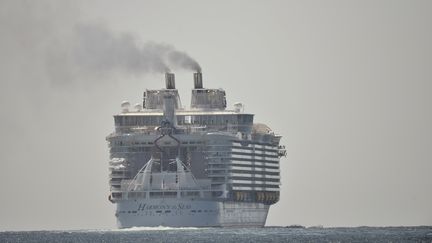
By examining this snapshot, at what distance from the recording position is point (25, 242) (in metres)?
200

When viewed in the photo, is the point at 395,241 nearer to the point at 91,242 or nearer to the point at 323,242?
the point at 323,242

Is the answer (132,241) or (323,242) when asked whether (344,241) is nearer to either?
(323,242)

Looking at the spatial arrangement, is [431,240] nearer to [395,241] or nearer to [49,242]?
[395,241]

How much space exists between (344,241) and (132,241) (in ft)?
67.9

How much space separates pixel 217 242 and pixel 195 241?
2.73 meters

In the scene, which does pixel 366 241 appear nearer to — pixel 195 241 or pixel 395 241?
pixel 395 241

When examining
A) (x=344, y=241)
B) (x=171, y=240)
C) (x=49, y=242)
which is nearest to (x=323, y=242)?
(x=344, y=241)

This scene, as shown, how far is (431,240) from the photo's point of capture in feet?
629

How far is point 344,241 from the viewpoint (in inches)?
7697

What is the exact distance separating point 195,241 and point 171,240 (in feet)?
11.9

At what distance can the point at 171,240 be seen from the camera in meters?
196

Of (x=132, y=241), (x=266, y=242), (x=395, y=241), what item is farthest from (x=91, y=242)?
(x=395, y=241)

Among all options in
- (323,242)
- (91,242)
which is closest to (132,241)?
(91,242)

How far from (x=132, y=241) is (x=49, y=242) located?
8201 mm
